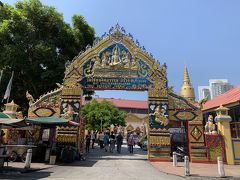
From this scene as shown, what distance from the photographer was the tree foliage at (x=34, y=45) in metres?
21.3

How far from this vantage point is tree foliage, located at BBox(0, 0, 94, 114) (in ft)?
69.9

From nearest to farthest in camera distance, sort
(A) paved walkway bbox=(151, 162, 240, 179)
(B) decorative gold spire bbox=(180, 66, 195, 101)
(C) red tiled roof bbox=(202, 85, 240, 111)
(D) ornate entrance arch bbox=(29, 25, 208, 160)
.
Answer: (A) paved walkway bbox=(151, 162, 240, 179), (D) ornate entrance arch bbox=(29, 25, 208, 160), (C) red tiled roof bbox=(202, 85, 240, 111), (B) decorative gold spire bbox=(180, 66, 195, 101)

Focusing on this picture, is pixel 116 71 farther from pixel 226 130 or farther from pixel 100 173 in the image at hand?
pixel 100 173

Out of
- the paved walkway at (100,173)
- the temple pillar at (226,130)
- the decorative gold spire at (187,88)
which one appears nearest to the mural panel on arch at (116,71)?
the temple pillar at (226,130)

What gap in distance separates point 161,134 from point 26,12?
1562cm

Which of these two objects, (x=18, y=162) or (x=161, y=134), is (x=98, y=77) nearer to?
(x=161, y=134)

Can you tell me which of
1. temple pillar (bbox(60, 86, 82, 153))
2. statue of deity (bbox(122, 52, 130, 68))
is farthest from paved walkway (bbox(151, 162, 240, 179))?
statue of deity (bbox(122, 52, 130, 68))

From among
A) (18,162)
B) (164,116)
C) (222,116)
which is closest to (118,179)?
(18,162)

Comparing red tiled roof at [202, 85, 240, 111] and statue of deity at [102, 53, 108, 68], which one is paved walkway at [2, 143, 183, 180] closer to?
statue of deity at [102, 53, 108, 68]

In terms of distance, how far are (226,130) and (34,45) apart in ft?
53.6

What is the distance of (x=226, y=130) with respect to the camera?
1622 centimetres

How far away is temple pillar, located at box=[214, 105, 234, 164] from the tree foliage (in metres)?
13.3

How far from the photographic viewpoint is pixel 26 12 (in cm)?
2242

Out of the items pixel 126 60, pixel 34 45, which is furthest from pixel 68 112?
pixel 34 45
